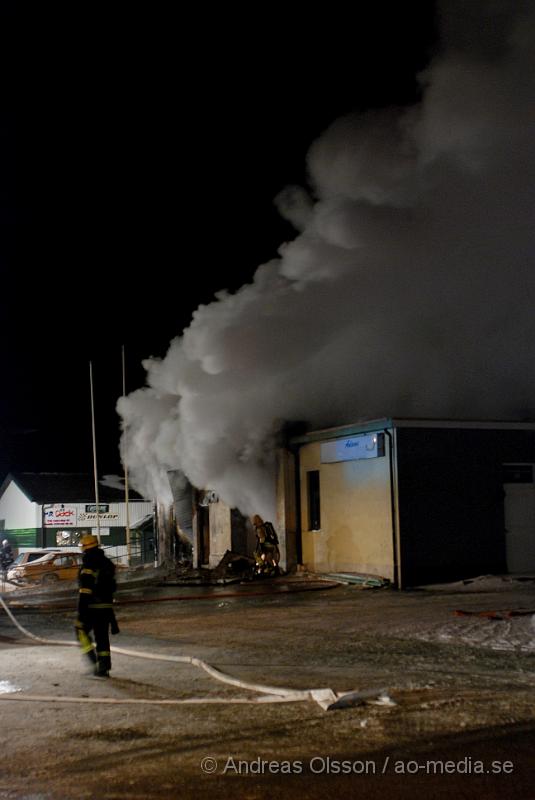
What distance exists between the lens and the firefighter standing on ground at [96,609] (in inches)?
320

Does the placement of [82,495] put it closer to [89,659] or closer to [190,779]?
[89,659]

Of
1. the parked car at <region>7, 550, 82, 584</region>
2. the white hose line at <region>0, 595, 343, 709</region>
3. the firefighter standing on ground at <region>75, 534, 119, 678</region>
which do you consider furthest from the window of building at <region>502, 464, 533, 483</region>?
the parked car at <region>7, 550, 82, 584</region>

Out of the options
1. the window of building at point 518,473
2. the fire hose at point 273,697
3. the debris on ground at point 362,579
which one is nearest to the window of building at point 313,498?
the debris on ground at point 362,579

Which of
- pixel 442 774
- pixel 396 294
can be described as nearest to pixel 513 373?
pixel 396 294

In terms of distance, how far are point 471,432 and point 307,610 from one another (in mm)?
6164

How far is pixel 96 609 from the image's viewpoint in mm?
8320

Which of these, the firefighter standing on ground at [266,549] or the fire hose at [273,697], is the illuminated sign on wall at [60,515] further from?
the fire hose at [273,697]

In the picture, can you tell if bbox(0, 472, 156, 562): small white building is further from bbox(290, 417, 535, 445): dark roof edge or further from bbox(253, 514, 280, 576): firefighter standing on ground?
bbox(290, 417, 535, 445): dark roof edge

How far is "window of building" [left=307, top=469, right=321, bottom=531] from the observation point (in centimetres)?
2002

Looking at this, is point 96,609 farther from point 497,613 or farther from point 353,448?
point 353,448

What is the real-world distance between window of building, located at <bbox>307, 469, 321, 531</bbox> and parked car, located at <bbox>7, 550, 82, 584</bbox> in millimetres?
10146

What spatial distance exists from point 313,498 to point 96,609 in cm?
1218

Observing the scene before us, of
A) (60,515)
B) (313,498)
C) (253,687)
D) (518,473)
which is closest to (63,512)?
(60,515)

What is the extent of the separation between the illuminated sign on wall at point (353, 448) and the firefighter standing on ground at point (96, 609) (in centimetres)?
939
